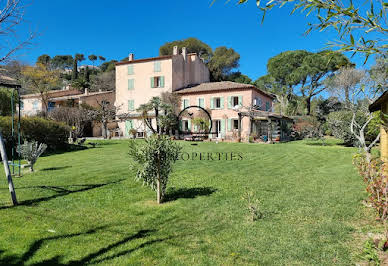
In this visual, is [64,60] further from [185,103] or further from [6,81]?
[6,81]

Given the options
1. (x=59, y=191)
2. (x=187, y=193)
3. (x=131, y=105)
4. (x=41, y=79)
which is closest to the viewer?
(x=187, y=193)

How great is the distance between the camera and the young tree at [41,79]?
33.6 m

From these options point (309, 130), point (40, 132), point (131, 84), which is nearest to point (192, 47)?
point (131, 84)

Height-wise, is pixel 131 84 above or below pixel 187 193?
above

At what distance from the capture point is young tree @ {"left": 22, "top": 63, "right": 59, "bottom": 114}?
3364 cm

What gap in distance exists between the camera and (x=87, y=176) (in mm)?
8383

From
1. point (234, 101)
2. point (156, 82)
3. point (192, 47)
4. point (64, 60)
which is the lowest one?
point (234, 101)

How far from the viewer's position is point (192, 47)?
143 feet

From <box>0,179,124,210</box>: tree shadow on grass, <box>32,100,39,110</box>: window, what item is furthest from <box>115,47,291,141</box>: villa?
<box>0,179,124,210</box>: tree shadow on grass

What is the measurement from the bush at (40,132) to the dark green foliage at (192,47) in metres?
28.6

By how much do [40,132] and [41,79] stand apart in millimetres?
23685

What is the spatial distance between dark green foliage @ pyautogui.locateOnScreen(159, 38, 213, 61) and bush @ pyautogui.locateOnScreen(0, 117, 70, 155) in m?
28.6

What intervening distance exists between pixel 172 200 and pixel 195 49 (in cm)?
4111

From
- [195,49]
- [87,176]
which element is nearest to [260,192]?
[87,176]
